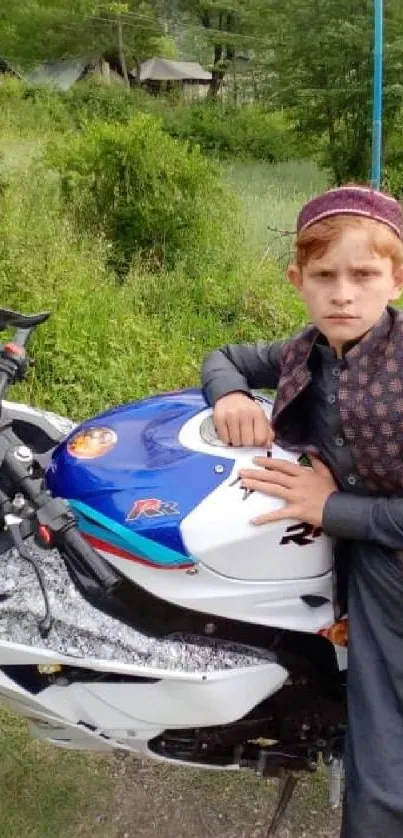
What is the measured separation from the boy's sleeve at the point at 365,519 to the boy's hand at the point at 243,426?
20 centimetres

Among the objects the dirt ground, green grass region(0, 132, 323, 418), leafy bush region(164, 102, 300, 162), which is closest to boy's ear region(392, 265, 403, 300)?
the dirt ground

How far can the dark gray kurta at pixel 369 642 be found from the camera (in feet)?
5.30

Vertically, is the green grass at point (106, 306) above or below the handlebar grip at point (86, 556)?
below

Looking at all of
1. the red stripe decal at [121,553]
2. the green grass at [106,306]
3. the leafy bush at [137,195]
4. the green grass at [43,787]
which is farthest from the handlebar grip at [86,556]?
the leafy bush at [137,195]

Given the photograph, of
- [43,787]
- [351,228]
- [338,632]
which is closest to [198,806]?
[43,787]

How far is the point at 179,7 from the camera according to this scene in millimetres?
40594

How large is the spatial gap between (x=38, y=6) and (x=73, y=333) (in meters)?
33.9

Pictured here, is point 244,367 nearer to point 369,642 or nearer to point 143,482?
point 143,482

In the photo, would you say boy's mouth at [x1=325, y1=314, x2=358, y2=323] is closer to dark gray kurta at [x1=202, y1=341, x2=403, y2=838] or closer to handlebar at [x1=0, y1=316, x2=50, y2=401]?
dark gray kurta at [x1=202, y1=341, x2=403, y2=838]

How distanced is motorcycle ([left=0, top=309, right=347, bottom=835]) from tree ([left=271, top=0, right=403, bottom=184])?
13.3 meters

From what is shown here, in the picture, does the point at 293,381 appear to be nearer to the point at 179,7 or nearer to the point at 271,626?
the point at 271,626

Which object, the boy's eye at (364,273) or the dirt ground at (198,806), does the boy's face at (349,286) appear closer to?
the boy's eye at (364,273)

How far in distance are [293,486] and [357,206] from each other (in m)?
0.50

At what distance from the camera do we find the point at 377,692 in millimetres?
1651
